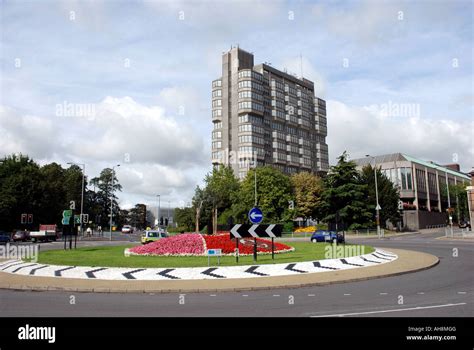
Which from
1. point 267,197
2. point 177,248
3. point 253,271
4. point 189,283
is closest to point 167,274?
point 189,283

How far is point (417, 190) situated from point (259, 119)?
47.5 m

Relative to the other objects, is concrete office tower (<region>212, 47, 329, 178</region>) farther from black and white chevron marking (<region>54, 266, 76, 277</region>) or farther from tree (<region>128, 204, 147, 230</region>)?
black and white chevron marking (<region>54, 266, 76, 277</region>)

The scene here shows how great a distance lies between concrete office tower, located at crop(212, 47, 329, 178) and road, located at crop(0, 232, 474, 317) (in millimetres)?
100572

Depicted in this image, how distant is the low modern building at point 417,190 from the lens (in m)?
89.7

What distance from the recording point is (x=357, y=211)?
64.9 metres

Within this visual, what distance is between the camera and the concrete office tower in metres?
117

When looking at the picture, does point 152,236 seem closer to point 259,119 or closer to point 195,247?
point 195,247

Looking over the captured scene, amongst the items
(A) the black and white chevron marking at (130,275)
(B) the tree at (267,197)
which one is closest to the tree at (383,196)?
(B) the tree at (267,197)

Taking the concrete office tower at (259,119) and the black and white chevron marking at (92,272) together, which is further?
the concrete office tower at (259,119)

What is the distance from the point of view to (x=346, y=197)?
65.8 meters

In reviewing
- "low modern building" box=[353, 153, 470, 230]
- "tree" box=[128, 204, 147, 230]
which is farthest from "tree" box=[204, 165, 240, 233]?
"tree" box=[128, 204, 147, 230]

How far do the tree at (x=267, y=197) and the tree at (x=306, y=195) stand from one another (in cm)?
537

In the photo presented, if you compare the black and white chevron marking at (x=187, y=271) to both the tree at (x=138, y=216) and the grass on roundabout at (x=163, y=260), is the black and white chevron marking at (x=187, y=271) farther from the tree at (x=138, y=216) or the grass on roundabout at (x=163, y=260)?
the tree at (x=138, y=216)

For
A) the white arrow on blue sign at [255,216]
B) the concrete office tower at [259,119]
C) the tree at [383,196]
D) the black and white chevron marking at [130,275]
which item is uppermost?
the concrete office tower at [259,119]
